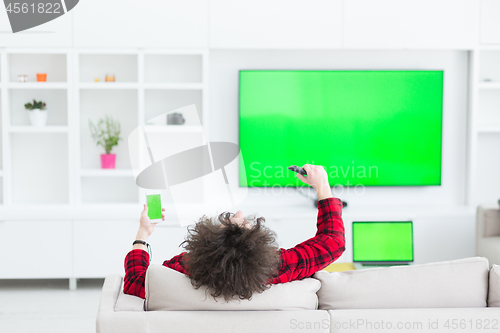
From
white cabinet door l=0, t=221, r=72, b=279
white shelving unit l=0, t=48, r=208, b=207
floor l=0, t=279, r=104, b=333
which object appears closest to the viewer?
floor l=0, t=279, r=104, b=333

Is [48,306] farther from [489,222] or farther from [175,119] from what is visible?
[489,222]

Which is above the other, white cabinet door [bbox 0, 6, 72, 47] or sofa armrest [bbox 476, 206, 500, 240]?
white cabinet door [bbox 0, 6, 72, 47]

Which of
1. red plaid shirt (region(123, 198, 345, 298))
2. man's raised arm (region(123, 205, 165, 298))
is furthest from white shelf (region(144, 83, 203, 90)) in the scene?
red plaid shirt (region(123, 198, 345, 298))

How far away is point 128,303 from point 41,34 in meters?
2.79

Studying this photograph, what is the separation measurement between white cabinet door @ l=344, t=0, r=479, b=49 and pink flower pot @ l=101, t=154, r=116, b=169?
199cm

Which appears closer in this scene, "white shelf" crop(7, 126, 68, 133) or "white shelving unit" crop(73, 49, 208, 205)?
"white shelf" crop(7, 126, 68, 133)

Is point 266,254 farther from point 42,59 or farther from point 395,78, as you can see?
point 42,59

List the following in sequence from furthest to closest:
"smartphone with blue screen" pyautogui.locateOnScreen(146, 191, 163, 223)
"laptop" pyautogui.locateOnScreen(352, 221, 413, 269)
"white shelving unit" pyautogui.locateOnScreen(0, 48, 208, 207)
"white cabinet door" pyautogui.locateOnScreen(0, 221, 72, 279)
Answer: "white shelving unit" pyautogui.locateOnScreen(0, 48, 208, 207) < "white cabinet door" pyautogui.locateOnScreen(0, 221, 72, 279) < "laptop" pyautogui.locateOnScreen(352, 221, 413, 269) < "smartphone with blue screen" pyautogui.locateOnScreen(146, 191, 163, 223)

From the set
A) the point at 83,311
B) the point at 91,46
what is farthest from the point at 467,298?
the point at 91,46

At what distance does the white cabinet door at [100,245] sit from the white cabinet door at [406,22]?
2.18m

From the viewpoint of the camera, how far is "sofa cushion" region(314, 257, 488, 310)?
136cm

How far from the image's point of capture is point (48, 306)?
10.3 feet

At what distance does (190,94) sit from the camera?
150 inches

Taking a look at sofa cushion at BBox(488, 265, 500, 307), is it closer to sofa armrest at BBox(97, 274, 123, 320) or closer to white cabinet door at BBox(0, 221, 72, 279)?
sofa armrest at BBox(97, 274, 123, 320)
